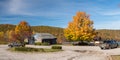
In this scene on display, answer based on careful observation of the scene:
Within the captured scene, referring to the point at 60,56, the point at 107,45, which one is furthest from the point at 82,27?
the point at 60,56

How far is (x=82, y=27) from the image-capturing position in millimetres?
79000

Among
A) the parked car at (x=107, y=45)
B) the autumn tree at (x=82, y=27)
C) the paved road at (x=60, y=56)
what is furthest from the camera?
the autumn tree at (x=82, y=27)

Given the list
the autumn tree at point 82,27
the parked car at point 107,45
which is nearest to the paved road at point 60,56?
the parked car at point 107,45

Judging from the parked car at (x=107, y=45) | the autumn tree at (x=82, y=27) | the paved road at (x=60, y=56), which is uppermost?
the autumn tree at (x=82, y=27)

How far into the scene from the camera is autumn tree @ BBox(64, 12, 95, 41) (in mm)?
78188

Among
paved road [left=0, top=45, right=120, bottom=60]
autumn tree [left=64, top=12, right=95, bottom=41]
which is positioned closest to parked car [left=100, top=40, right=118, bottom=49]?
paved road [left=0, top=45, right=120, bottom=60]

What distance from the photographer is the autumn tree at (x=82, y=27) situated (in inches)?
3078

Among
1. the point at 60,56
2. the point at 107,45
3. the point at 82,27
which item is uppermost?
the point at 82,27

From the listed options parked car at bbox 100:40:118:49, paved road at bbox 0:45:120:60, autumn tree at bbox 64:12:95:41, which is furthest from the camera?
autumn tree at bbox 64:12:95:41

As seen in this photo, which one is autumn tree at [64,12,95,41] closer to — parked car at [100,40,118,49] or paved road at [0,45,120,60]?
parked car at [100,40,118,49]

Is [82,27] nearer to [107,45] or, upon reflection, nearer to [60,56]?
[107,45]

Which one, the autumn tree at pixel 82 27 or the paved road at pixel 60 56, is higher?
the autumn tree at pixel 82 27

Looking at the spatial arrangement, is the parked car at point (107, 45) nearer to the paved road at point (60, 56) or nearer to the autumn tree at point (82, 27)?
the paved road at point (60, 56)

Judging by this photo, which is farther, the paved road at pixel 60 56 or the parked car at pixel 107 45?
the parked car at pixel 107 45
